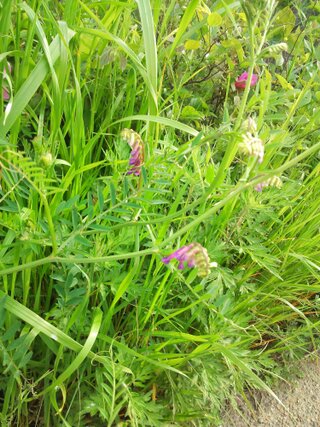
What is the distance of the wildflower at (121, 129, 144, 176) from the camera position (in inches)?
33.4

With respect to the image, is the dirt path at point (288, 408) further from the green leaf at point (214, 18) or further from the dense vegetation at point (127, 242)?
the green leaf at point (214, 18)

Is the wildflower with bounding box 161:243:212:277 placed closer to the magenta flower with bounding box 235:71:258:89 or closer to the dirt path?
the dirt path

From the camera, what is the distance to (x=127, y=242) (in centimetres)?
110

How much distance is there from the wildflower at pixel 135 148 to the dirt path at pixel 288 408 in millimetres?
693

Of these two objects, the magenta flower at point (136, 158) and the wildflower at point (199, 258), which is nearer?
the wildflower at point (199, 258)

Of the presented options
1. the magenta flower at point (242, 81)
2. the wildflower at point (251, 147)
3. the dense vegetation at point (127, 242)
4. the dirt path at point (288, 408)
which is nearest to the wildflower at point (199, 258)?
the dense vegetation at point (127, 242)

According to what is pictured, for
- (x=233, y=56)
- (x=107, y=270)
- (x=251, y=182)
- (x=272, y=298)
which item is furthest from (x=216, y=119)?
(x=251, y=182)

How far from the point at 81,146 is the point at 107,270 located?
294mm

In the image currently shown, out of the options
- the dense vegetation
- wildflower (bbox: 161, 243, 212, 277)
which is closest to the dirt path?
the dense vegetation

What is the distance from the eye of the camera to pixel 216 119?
1.73 m

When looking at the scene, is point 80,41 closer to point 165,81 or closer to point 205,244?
point 165,81

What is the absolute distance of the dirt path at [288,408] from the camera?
135cm

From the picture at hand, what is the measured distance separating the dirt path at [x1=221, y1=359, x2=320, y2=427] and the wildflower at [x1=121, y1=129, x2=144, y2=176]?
0.69m

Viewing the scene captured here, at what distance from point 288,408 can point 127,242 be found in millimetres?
695
